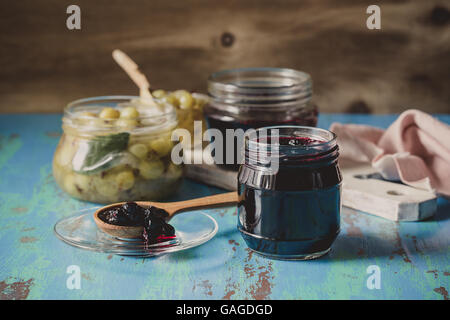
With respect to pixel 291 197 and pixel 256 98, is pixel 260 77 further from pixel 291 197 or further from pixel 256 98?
pixel 291 197

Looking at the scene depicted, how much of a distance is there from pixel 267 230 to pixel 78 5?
4.59 ft

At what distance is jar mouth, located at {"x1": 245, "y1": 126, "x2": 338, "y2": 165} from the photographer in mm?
910

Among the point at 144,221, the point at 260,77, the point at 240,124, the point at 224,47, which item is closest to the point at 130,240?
the point at 144,221

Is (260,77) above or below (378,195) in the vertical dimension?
above

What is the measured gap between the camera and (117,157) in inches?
45.9

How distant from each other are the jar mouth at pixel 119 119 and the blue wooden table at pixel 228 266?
0.18 metres

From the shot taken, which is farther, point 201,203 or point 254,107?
point 254,107

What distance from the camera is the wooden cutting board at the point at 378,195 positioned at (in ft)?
3.72

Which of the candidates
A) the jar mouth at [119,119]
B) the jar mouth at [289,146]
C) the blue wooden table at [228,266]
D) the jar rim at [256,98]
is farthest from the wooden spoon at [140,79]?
the jar mouth at [289,146]

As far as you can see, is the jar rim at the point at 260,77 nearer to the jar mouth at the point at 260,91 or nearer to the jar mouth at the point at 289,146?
the jar mouth at the point at 260,91

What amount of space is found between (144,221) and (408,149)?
70cm

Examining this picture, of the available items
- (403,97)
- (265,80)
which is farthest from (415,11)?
(265,80)
